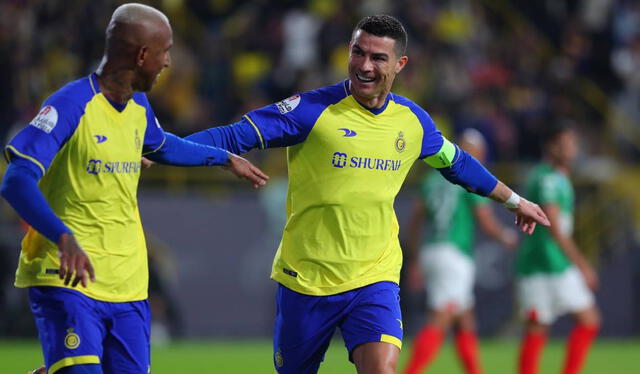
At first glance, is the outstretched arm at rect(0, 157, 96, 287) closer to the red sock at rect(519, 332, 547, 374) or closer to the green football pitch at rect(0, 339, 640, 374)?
the red sock at rect(519, 332, 547, 374)

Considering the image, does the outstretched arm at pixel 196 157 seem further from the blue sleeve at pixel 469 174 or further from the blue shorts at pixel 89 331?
the blue sleeve at pixel 469 174

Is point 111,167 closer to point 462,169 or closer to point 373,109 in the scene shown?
point 373,109

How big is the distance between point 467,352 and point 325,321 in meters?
4.70

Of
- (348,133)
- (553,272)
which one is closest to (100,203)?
(348,133)

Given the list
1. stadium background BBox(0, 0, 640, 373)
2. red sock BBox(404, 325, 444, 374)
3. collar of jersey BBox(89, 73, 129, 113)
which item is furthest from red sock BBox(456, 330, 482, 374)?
collar of jersey BBox(89, 73, 129, 113)

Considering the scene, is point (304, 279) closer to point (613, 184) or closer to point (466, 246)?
point (466, 246)

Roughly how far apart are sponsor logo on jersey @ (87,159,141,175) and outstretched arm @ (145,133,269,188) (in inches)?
12.3

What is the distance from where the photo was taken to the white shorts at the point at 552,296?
1067 centimetres

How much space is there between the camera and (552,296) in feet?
35.3

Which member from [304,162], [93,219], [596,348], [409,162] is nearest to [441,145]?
[409,162]

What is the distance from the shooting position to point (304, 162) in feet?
20.7

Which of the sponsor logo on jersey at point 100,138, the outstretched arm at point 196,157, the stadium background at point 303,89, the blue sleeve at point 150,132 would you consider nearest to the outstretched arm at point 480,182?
the outstretched arm at point 196,157

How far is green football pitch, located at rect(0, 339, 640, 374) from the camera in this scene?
40.1ft

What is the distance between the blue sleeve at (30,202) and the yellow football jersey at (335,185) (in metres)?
1.62
